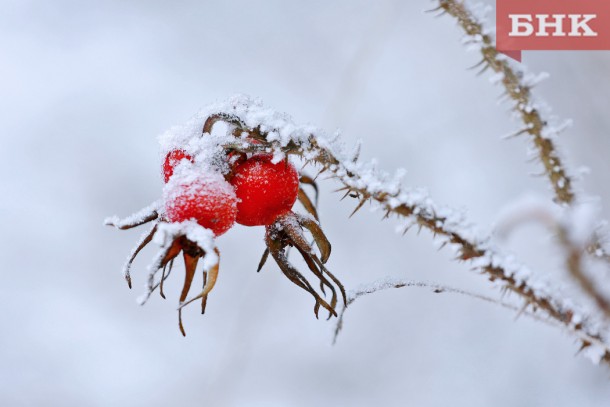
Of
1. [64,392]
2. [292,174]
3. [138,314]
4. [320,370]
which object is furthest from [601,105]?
[64,392]

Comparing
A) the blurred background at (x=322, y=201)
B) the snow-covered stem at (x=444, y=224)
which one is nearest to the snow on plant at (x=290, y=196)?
the snow-covered stem at (x=444, y=224)

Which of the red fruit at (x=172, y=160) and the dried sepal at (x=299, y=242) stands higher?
the red fruit at (x=172, y=160)

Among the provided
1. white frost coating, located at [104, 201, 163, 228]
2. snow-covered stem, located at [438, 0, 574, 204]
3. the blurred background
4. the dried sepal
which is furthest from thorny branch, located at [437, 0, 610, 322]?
the blurred background

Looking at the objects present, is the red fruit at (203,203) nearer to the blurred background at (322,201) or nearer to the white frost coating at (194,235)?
the white frost coating at (194,235)

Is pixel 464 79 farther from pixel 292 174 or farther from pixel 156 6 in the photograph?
pixel 292 174

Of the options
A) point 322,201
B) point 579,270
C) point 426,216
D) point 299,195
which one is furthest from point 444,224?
point 322,201

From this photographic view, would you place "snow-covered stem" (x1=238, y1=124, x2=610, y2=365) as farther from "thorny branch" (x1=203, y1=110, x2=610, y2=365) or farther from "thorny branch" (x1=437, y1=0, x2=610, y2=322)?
"thorny branch" (x1=437, y1=0, x2=610, y2=322)
